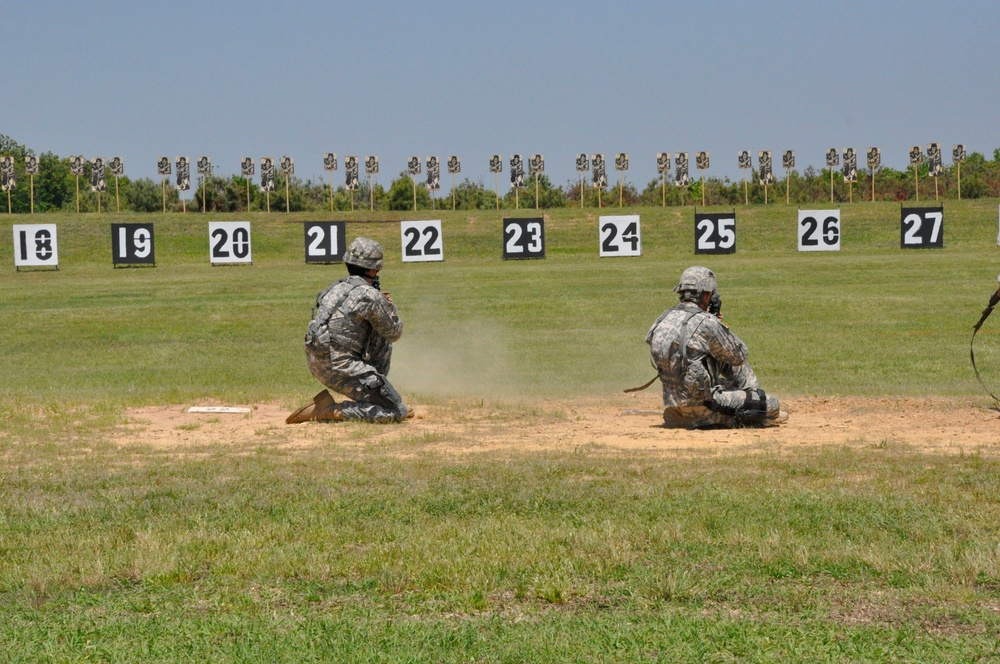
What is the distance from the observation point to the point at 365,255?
13.6 meters

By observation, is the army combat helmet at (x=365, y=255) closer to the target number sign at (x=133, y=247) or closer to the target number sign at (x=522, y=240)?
the target number sign at (x=522, y=240)

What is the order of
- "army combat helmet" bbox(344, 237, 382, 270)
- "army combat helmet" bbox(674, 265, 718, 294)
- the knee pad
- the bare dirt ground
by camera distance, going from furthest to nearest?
"army combat helmet" bbox(344, 237, 382, 270), the knee pad, "army combat helmet" bbox(674, 265, 718, 294), the bare dirt ground

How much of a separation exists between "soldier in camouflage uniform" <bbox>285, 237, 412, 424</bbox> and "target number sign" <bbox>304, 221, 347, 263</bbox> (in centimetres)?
3921

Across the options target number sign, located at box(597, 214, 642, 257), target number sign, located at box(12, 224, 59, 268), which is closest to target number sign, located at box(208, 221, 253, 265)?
target number sign, located at box(12, 224, 59, 268)

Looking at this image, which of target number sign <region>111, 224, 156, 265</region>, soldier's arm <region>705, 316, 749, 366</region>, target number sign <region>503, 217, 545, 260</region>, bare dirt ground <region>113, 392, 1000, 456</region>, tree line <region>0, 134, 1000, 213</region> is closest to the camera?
bare dirt ground <region>113, 392, 1000, 456</region>

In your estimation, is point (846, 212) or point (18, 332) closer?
point (18, 332)

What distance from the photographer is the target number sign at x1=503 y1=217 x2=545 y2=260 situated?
175ft

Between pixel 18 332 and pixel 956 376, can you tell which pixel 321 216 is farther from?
pixel 956 376

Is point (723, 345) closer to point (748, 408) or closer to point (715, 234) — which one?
point (748, 408)

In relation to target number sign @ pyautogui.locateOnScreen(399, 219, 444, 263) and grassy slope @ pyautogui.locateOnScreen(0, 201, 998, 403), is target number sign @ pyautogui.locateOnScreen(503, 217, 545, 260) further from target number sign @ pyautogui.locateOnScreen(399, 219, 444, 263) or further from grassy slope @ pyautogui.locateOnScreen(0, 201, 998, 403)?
target number sign @ pyautogui.locateOnScreen(399, 219, 444, 263)

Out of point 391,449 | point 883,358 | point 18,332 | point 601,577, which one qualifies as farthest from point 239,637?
point 18,332

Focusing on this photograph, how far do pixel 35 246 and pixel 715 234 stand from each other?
28.6 meters

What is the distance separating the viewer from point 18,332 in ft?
97.6

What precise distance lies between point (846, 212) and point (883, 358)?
42128mm
